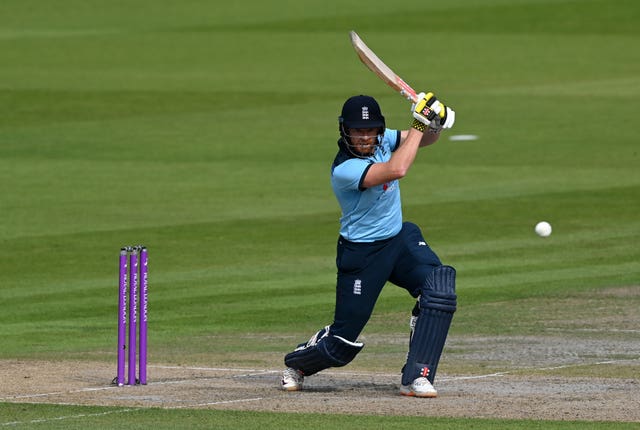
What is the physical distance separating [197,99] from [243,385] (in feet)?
87.8

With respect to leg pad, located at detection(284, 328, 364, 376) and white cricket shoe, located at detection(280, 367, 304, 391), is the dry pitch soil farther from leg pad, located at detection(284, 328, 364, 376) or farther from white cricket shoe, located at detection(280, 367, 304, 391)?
leg pad, located at detection(284, 328, 364, 376)

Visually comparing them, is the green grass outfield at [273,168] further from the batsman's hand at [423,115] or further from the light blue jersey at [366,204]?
the batsman's hand at [423,115]

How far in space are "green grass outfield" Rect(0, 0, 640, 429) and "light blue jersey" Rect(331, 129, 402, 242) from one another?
1582 millimetres

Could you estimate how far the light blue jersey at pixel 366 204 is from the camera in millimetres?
11297

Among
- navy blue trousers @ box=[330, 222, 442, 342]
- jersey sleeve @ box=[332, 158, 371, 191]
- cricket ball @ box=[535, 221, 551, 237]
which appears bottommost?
cricket ball @ box=[535, 221, 551, 237]

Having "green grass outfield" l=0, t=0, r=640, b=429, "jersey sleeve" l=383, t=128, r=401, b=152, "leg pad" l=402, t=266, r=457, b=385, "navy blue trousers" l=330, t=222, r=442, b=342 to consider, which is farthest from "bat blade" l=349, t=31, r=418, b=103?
"green grass outfield" l=0, t=0, r=640, b=429

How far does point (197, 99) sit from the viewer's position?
3831 cm

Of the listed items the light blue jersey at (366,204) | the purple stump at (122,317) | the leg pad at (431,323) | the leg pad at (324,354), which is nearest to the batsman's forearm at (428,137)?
the light blue jersey at (366,204)

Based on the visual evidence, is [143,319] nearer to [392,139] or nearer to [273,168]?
[392,139]

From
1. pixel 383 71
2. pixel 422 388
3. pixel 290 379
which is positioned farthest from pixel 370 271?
pixel 383 71

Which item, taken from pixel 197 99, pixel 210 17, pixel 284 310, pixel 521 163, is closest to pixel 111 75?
pixel 197 99

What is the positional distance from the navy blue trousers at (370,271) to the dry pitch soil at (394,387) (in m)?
0.55

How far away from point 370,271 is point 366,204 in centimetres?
46

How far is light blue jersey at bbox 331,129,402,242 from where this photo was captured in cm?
1130
